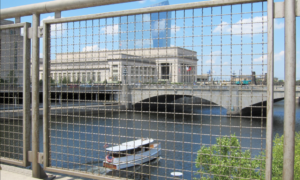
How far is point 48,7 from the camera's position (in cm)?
268

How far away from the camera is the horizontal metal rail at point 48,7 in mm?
2439

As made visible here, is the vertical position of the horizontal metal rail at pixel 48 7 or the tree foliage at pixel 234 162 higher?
the horizontal metal rail at pixel 48 7

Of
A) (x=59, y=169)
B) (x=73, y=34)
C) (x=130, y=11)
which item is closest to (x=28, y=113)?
(x=59, y=169)

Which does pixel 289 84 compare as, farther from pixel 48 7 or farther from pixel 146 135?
pixel 146 135

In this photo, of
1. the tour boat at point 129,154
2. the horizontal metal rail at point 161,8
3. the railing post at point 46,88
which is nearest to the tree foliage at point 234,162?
the tour boat at point 129,154

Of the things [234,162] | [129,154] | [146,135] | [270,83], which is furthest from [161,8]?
[146,135]

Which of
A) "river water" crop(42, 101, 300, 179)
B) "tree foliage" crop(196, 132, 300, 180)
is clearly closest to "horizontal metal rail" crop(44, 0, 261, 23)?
"river water" crop(42, 101, 300, 179)

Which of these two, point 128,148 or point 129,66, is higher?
point 129,66

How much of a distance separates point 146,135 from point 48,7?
16036mm

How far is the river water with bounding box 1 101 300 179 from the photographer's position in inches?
85.4

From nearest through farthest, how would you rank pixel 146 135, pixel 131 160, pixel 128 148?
pixel 131 160
pixel 128 148
pixel 146 135

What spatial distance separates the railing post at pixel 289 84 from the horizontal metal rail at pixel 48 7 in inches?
49.5

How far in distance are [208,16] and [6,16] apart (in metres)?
2.17

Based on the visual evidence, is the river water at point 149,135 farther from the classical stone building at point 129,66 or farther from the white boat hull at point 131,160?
the classical stone building at point 129,66
